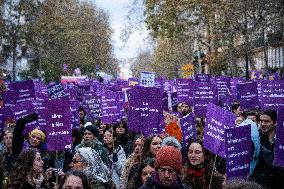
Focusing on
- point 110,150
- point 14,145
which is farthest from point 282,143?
point 110,150

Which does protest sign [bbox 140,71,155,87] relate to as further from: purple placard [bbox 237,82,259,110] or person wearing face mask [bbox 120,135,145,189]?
person wearing face mask [bbox 120,135,145,189]

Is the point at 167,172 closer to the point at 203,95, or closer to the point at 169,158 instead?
the point at 169,158

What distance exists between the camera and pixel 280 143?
5730 millimetres

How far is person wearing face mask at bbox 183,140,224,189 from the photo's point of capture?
6.31 m

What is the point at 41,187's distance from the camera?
6.68m

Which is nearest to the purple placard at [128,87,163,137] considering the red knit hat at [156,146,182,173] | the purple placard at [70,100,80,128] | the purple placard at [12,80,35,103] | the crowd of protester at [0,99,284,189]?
the crowd of protester at [0,99,284,189]

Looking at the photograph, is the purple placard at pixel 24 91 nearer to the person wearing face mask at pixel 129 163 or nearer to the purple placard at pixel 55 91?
the purple placard at pixel 55 91

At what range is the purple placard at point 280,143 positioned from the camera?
570 cm

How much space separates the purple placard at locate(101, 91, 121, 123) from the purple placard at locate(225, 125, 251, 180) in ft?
20.8

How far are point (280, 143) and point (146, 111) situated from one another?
12.8 ft

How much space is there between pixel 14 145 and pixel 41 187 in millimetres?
1035

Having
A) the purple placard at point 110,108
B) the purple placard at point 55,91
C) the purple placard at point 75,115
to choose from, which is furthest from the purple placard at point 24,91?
the purple placard at point 110,108

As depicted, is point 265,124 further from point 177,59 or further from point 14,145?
point 177,59

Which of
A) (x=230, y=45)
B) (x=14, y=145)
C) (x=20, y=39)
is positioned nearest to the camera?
(x=14, y=145)
